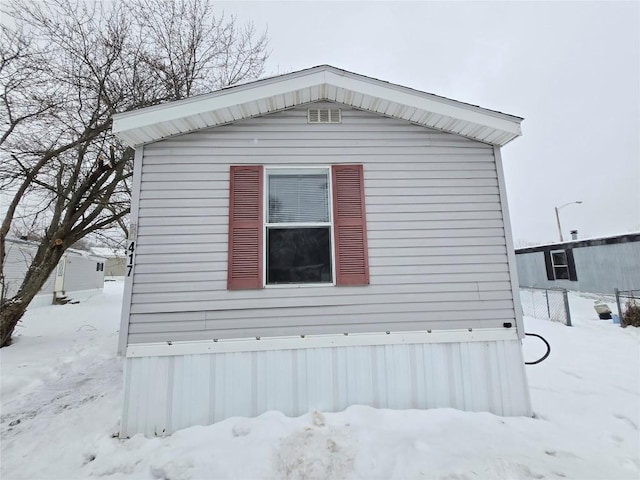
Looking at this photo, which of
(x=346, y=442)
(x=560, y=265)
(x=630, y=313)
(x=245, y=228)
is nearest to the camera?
(x=346, y=442)

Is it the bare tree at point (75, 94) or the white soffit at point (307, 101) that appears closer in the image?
the white soffit at point (307, 101)

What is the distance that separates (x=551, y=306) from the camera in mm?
9195

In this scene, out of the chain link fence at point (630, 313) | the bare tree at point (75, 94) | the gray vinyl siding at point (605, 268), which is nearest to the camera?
the bare tree at point (75, 94)

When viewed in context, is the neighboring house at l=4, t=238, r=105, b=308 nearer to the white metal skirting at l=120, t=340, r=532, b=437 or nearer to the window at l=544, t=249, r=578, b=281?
the white metal skirting at l=120, t=340, r=532, b=437

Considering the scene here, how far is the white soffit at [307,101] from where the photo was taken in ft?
10.2

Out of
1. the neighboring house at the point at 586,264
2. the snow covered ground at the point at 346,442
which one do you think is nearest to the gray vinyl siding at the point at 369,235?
the snow covered ground at the point at 346,442

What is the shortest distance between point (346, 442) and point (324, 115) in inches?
130

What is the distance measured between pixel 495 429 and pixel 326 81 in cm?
384

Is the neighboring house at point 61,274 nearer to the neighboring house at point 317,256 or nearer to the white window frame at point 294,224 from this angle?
the neighboring house at point 317,256

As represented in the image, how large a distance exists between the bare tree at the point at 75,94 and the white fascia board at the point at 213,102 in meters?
3.43

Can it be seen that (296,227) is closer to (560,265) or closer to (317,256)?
(317,256)

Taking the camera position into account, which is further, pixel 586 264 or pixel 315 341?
pixel 586 264

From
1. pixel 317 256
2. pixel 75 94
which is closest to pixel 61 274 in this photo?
pixel 75 94

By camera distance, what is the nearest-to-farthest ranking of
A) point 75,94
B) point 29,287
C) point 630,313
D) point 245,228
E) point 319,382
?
point 319,382 → point 245,228 → point 75,94 → point 29,287 → point 630,313
